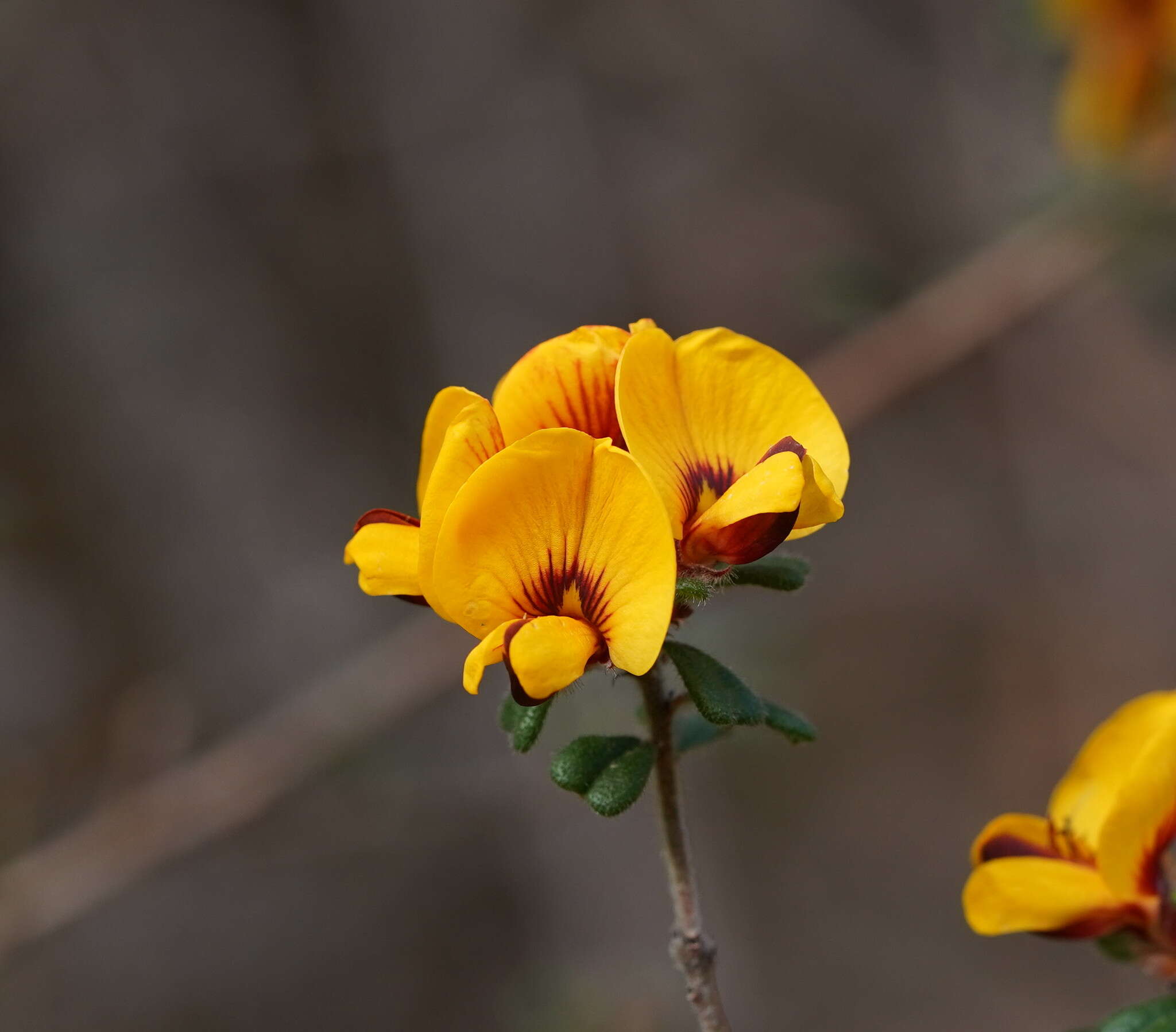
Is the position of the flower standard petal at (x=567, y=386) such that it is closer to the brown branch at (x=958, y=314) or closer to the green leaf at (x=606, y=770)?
the green leaf at (x=606, y=770)

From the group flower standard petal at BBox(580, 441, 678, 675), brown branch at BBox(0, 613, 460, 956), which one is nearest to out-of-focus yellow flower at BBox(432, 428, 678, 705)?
flower standard petal at BBox(580, 441, 678, 675)

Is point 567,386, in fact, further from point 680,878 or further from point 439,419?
point 680,878

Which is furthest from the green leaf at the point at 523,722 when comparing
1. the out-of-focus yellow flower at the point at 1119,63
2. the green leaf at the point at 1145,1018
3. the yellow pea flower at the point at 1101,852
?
the out-of-focus yellow flower at the point at 1119,63

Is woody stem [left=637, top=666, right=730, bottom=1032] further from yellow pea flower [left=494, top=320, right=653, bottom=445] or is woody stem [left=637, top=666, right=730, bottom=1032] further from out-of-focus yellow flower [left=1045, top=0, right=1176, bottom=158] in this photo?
out-of-focus yellow flower [left=1045, top=0, right=1176, bottom=158]

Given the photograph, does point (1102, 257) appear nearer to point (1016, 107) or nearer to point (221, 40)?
point (1016, 107)

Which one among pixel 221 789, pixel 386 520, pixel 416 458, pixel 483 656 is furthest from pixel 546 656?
pixel 416 458
